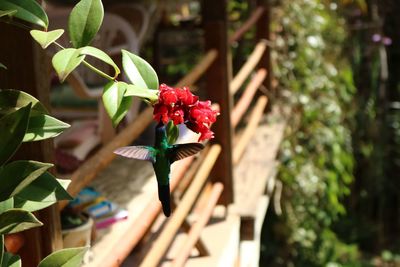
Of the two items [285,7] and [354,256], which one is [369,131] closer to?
[354,256]

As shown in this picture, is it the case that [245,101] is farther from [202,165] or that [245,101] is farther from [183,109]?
[183,109]

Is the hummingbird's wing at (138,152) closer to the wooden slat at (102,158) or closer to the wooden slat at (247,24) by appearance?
the wooden slat at (102,158)

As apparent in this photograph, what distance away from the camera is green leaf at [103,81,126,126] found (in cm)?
94

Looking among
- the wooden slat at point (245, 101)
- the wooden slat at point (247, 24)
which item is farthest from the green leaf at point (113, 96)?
the wooden slat at point (247, 24)

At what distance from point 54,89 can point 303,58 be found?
5.74ft

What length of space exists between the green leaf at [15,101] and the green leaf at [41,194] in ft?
0.34

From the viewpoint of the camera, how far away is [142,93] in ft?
3.14

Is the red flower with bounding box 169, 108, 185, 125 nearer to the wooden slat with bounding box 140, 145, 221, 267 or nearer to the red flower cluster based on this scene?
the red flower cluster

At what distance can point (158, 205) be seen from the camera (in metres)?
1.94

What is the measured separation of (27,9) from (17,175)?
24 cm

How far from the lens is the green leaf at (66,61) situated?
2.99ft

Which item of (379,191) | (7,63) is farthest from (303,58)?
(7,63)

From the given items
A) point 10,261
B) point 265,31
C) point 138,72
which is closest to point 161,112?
point 138,72

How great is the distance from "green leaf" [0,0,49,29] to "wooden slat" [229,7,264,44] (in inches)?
96.3
